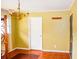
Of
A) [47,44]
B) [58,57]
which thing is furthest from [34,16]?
[58,57]

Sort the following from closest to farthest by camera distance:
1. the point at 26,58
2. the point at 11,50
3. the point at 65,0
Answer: the point at 65,0 → the point at 26,58 → the point at 11,50

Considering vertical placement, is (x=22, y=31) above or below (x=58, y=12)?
below

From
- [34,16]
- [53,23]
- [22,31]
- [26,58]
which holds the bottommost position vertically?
[26,58]

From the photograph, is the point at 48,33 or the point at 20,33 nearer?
the point at 48,33

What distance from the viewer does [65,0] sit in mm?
3867

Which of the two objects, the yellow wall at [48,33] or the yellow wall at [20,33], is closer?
the yellow wall at [48,33]

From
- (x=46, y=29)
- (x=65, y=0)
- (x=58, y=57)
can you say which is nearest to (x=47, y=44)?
(x=46, y=29)

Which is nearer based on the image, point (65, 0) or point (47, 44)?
point (65, 0)

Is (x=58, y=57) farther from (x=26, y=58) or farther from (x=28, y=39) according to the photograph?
(x=28, y=39)

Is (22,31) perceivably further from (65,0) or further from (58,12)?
(65,0)

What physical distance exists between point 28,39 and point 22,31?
60 cm

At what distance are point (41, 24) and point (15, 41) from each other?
187 cm

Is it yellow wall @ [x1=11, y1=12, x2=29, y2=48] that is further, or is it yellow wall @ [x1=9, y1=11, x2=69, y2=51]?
yellow wall @ [x1=11, y1=12, x2=29, y2=48]

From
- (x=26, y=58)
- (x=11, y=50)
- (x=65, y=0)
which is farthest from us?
(x=11, y=50)
